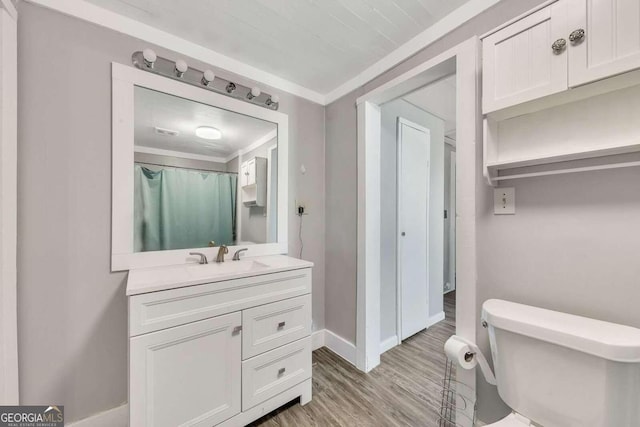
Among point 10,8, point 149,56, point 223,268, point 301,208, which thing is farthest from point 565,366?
point 10,8

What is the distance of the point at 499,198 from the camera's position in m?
1.20

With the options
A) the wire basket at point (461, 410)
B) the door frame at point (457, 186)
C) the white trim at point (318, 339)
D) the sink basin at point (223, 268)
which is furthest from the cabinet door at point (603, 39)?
the white trim at point (318, 339)

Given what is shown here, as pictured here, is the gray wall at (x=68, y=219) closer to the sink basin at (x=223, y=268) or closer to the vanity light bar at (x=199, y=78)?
the vanity light bar at (x=199, y=78)

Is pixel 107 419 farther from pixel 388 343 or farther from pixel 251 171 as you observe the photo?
pixel 388 343

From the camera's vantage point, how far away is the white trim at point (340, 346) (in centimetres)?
201

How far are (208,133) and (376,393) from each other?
86.9 inches

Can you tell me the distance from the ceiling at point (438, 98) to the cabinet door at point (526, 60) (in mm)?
973

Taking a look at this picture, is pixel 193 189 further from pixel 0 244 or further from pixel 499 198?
pixel 499 198

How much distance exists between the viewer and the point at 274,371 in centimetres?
144

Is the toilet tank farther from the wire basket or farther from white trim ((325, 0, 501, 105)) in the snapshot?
white trim ((325, 0, 501, 105))

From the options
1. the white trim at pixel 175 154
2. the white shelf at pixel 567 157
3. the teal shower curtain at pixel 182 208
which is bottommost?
the teal shower curtain at pixel 182 208

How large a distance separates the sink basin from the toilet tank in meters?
1.24

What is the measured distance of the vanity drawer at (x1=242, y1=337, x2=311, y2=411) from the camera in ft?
4.38

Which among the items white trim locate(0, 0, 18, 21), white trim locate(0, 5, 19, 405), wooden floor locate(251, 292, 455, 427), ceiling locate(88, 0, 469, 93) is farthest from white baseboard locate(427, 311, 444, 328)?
white trim locate(0, 0, 18, 21)
